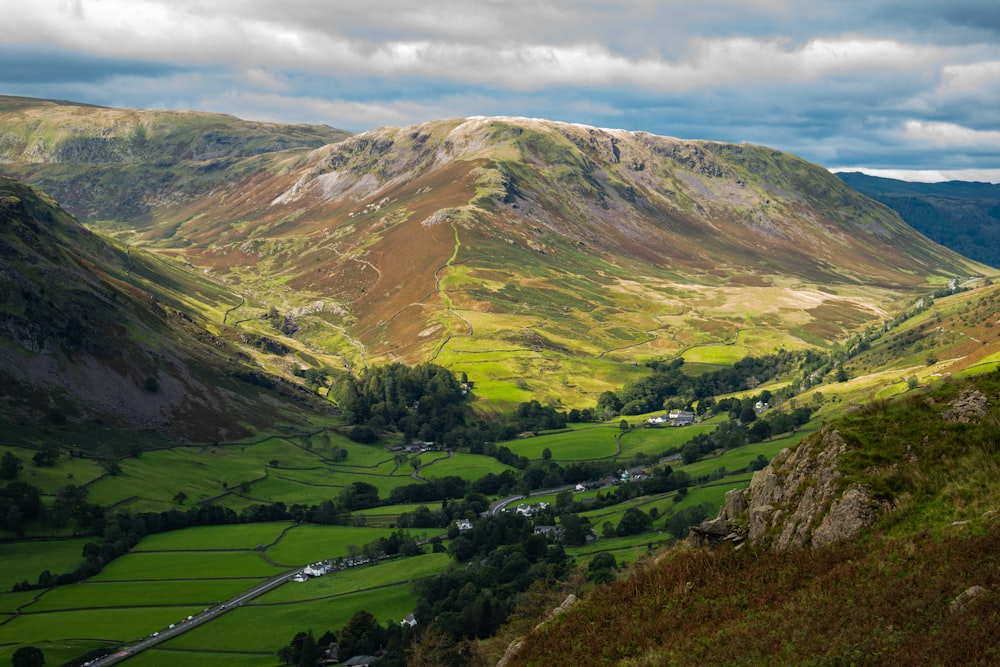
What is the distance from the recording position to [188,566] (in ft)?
430

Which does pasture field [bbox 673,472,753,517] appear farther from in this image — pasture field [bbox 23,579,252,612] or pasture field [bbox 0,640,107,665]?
pasture field [bbox 0,640,107,665]

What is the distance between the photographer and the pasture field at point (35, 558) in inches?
4778

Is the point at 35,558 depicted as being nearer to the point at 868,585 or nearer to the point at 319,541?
the point at 319,541

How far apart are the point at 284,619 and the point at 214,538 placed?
43.4m

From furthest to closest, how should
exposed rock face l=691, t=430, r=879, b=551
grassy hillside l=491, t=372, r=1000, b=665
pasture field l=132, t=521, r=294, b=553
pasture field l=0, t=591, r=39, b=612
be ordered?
1. pasture field l=132, t=521, r=294, b=553
2. pasture field l=0, t=591, r=39, b=612
3. exposed rock face l=691, t=430, r=879, b=551
4. grassy hillside l=491, t=372, r=1000, b=665

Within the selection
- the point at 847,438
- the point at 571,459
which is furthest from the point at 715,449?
the point at 847,438

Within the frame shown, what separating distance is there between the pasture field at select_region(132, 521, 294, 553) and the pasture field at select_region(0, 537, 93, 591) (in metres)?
10.00

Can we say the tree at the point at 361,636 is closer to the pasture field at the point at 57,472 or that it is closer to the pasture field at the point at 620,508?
the pasture field at the point at 620,508

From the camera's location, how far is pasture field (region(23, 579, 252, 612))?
114 meters

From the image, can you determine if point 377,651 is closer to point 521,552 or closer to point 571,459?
point 521,552

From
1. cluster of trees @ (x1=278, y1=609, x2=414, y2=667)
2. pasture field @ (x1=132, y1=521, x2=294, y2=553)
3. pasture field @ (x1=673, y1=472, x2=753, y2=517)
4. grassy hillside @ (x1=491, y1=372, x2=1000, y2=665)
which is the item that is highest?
grassy hillside @ (x1=491, y1=372, x2=1000, y2=665)

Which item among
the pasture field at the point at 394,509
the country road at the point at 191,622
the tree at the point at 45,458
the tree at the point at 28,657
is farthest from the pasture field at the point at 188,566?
the tree at the point at 28,657

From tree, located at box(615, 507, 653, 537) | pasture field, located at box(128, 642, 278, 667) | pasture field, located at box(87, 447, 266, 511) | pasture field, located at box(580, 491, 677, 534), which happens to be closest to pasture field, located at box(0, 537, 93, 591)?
pasture field, located at box(87, 447, 266, 511)

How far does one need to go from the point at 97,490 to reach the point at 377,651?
8293cm
